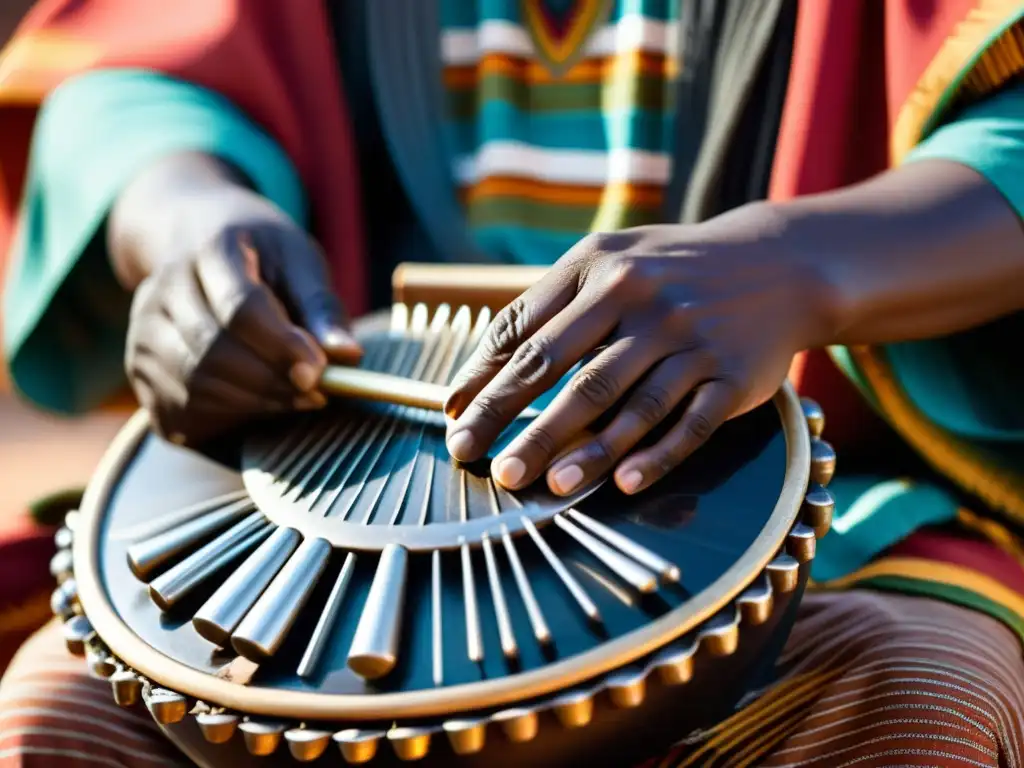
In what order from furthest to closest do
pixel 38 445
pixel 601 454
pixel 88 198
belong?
1. pixel 38 445
2. pixel 88 198
3. pixel 601 454

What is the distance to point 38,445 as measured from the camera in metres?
2.69

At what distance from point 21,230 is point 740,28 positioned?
2.86 feet

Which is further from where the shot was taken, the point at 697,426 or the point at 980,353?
the point at 980,353

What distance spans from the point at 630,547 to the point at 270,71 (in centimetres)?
87

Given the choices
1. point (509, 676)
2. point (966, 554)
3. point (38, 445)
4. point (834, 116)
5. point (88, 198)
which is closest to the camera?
point (509, 676)

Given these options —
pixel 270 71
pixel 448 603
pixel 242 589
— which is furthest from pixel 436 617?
pixel 270 71

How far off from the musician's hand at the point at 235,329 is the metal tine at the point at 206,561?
0.16 meters

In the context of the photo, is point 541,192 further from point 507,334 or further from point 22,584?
point 22,584

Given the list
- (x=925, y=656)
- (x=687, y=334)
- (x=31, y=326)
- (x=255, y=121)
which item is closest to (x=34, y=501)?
(x=31, y=326)

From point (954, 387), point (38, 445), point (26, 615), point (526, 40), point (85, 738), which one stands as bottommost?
point (38, 445)

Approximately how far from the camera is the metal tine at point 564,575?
0.49m

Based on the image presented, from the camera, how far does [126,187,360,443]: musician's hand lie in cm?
76

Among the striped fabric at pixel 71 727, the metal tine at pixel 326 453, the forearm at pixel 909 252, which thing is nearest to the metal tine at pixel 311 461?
the metal tine at pixel 326 453

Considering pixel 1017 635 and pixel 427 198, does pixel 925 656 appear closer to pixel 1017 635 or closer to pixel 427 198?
pixel 1017 635
